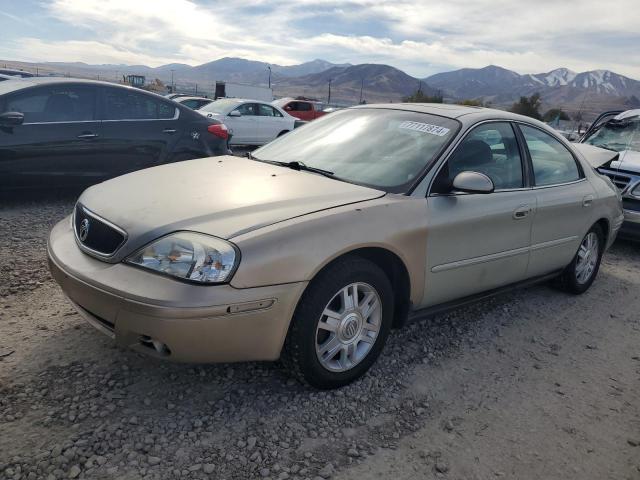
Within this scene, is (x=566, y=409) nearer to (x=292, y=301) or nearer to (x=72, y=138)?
(x=292, y=301)

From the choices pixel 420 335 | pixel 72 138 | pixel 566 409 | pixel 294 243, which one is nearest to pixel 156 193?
pixel 294 243

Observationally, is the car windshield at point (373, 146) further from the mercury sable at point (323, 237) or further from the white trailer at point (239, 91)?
the white trailer at point (239, 91)

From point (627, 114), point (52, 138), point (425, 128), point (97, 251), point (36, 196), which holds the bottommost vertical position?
point (36, 196)

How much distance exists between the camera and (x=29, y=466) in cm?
207

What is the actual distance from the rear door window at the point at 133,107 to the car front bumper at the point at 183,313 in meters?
4.12

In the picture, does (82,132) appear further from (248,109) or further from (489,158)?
(248,109)

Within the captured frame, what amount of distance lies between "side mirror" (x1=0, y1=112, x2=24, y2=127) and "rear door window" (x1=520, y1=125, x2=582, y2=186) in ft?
16.1

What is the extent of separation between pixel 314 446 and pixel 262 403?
0.40 meters

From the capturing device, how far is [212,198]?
2.73 metres

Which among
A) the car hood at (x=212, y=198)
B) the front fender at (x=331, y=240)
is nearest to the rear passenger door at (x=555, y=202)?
the front fender at (x=331, y=240)

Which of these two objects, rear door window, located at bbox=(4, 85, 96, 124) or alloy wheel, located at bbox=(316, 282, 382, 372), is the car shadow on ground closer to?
rear door window, located at bbox=(4, 85, 96, 124)

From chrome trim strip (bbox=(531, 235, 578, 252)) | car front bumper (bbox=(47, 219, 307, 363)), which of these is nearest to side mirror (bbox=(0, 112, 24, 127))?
car front bumper (bbox=(47, 219, 307, 363))

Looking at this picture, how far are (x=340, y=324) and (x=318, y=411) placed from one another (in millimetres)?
455

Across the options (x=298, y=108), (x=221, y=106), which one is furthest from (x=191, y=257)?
(x=298, y=108)
